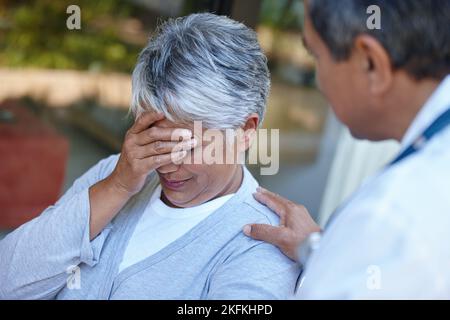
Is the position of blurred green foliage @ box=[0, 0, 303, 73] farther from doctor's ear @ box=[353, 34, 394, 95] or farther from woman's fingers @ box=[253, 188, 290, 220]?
doctor's ear @ box=[353, 34, 394, 95]

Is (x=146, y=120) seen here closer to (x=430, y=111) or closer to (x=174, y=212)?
(x=174, y=212)

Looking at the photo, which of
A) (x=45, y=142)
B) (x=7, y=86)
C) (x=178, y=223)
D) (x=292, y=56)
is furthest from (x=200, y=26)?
(x=7, y=86)

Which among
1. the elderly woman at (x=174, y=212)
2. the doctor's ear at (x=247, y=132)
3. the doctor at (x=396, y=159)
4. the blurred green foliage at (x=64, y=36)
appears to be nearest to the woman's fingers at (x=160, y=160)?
the elderly woman at (x=174, y=212)

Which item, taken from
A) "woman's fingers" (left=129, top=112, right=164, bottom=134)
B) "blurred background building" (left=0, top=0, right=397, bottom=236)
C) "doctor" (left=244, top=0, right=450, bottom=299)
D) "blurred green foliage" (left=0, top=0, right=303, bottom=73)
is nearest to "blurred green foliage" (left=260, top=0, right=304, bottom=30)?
"blurred background building" (left=0, top=0, right=397, bottom=236)

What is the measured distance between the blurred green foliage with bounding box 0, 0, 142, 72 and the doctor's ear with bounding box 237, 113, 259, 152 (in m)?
2.97

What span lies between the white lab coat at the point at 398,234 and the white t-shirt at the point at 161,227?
0.67 meters

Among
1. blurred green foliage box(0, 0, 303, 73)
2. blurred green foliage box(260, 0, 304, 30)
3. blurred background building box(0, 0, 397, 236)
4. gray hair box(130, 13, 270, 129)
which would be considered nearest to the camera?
gray hair box(130, 13, 270, 129)

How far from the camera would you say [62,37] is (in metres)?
4.65

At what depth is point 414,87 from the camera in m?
1.11

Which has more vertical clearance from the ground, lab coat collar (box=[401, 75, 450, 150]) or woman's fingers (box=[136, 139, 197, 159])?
lab coat collar (box=[401, 75, 450, 150])

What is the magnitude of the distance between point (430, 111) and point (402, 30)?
13 cm

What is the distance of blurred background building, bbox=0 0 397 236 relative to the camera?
156 inches

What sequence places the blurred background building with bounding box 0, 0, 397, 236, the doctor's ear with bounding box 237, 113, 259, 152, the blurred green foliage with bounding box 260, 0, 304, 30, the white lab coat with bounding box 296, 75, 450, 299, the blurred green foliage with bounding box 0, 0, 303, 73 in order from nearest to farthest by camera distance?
1. the white lab coat with bounding box 296, 75, 450, 299
2. the doctor's ear with bounding box 237, 113, 259, 152
3. the blurred background building with bounding box 0, 0, 397, 236
4. the blurred green foliage with bounding box 260, 0, 304, 30
5. the blurred green foliage with bounding box 0, 0, 303, 73

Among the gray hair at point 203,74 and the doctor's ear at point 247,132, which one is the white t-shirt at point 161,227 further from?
the gray hair at point 203,74
